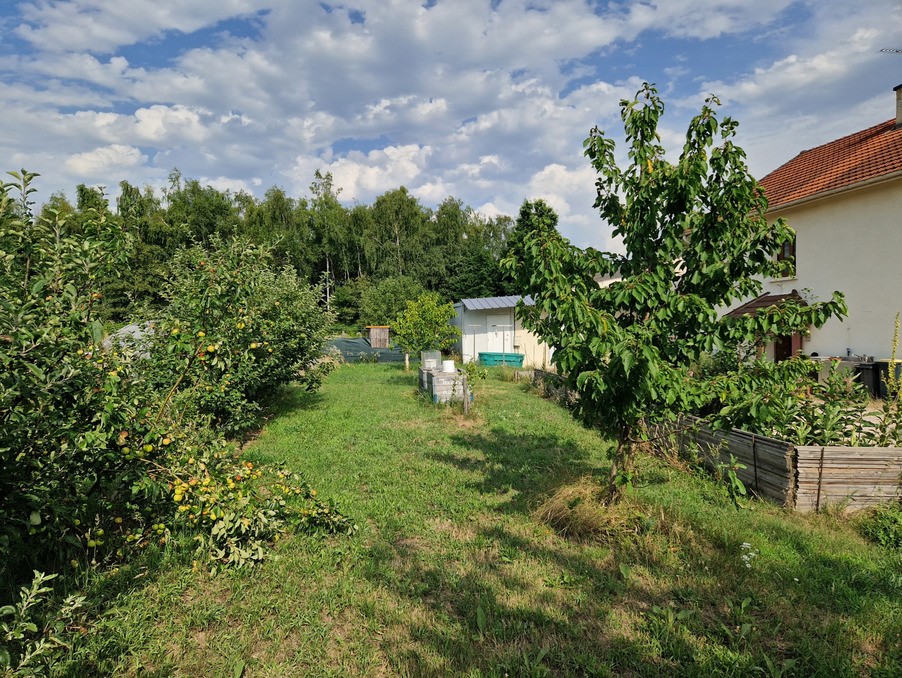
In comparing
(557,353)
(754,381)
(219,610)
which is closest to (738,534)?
(754,381)

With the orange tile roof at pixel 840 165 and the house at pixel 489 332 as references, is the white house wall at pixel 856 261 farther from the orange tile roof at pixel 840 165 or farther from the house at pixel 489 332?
the house at pixel 489 332

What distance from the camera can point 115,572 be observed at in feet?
13.0

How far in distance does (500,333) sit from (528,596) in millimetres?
20107

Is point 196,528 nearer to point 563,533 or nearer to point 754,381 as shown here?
point 563,533

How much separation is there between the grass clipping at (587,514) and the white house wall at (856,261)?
11.1 meters

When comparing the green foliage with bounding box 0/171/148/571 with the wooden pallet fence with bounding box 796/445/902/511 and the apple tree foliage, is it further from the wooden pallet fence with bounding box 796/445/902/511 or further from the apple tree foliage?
the wooden pallet fence with bounding box 796/445/902/511

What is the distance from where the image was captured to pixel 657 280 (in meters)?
4.46

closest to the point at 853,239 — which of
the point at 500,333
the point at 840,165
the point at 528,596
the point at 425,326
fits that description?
the point at 840,165

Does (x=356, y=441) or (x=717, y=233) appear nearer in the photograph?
(x=717, y=233)

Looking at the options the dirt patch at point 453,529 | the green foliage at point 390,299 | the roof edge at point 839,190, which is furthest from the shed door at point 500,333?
the dirt patch at point 453,529

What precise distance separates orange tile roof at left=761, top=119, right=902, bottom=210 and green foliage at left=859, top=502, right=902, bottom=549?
375 inches

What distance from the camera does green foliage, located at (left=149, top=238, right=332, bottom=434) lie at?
480cm

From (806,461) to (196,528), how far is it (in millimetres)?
6298

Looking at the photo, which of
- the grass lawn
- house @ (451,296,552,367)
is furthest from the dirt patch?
house @ (451,296,552,367)
